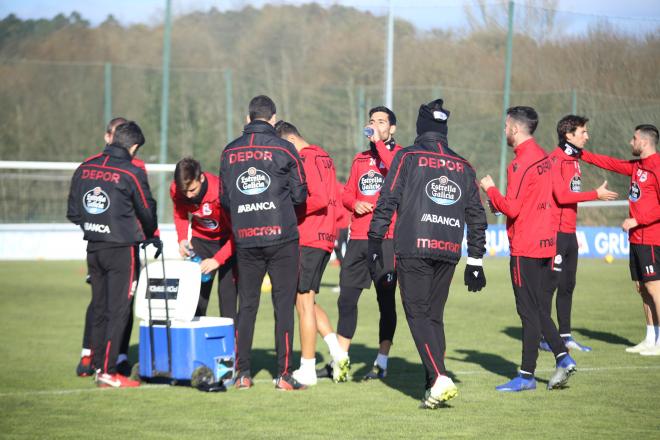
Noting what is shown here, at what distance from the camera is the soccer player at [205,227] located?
8.34 meters

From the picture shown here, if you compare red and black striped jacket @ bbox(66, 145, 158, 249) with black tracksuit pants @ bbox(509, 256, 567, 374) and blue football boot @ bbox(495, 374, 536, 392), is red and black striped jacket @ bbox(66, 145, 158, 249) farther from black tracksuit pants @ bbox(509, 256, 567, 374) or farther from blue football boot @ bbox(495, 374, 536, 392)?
blue football boot @ bbox(495, 374, 536, 392)

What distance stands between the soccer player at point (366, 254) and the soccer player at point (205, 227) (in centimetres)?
107

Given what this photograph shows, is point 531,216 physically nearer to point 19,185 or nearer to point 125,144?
point 125,144

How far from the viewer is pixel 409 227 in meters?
7.30

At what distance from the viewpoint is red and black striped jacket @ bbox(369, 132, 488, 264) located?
7270 mm

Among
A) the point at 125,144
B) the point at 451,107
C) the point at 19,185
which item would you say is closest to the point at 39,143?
the point at 19,185

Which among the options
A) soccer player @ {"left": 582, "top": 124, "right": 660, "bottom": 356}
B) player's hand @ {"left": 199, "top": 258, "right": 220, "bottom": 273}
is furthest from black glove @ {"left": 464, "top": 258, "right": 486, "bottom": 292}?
soccer player @ {"left": 582, "top": 124, "right": 660, "bottom": 356}

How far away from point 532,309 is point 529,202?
914mm

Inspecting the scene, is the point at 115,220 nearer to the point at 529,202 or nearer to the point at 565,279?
the point at 529,202

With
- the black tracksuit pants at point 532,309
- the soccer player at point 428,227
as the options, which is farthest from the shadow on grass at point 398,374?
the black tracksuit pants at point 532,309

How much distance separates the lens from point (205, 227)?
8.84 meters

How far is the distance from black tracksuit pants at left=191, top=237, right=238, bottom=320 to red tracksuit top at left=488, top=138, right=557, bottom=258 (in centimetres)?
252

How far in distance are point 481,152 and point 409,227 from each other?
80.9ft

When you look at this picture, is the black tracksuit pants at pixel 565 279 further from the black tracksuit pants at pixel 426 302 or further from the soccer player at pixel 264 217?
the soccer player at pixel 264 217
